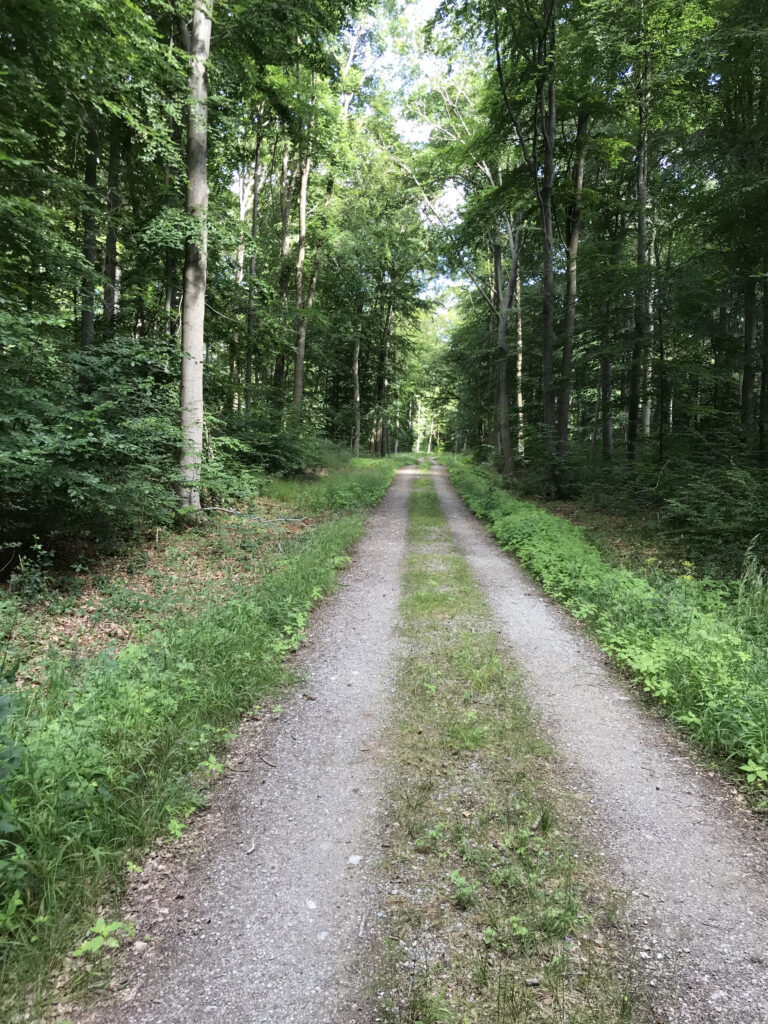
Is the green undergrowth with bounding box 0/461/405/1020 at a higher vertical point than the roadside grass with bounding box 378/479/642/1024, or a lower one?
higher

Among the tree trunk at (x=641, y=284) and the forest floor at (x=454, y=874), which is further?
the tree trunk at (x=641, y=284)

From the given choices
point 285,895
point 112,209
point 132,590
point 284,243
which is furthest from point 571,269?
point 285,895

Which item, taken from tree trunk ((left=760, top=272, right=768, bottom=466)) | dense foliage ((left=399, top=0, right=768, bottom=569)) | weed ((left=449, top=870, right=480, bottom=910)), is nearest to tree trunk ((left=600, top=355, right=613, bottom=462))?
dense foliage ((left=399, top=0, right=768, bottom=569))

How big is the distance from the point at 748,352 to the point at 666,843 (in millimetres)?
12927

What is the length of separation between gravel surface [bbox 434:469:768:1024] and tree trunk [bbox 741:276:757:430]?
10.9 metres

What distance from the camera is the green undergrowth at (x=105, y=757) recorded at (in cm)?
201

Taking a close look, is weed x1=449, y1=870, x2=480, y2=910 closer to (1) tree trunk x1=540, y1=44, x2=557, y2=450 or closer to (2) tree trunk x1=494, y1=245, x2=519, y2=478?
(1) tree trunk x1=540, y1=44, x2=557, y2=450

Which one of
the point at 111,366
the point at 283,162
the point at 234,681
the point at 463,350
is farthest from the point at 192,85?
the point at 463,350

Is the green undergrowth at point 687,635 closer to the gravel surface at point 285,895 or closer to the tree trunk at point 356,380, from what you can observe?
the gravel surface at point 285,895

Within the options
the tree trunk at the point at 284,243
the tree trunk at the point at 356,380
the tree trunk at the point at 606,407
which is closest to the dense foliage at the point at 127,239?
the tree trunk at the point at 284,243

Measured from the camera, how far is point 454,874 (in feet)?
7.83

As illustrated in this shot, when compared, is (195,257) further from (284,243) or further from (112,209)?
(284,243)

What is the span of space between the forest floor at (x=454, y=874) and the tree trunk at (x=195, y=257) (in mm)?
5140

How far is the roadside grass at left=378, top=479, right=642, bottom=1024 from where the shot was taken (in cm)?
187
